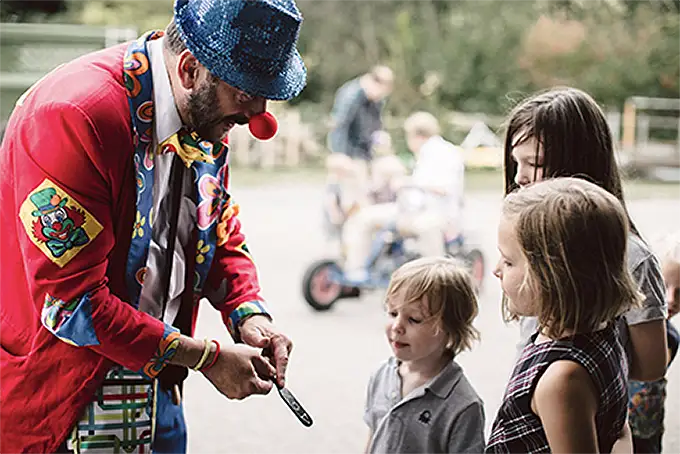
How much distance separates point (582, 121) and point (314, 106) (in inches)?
527

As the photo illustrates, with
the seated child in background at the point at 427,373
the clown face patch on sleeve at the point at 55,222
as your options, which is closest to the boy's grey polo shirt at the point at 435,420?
the seated child in background at the point at 427,373

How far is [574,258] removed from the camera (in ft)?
4.88

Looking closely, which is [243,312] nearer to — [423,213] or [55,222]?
[55,222]

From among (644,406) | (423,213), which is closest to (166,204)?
(644,406)

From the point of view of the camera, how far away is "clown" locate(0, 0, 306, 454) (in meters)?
1.46

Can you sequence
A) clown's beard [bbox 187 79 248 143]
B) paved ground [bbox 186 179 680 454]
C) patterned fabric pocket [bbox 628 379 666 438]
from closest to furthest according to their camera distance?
clown's beard [bbox 187 79 248 143], patterned fabric pocket [bbox 628 379 666 438], paved ground [bbox 186 179 680 454]

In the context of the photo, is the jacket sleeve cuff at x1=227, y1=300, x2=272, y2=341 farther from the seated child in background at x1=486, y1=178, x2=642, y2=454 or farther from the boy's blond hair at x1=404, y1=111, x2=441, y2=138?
the boy's blond hair at x1=404, y1=111, x2=441, y2=138

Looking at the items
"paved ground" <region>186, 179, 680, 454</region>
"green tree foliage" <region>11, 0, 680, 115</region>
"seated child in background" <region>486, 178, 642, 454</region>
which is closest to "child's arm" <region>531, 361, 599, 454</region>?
"seated child in background" <region>486, 178, 642, 454</region>

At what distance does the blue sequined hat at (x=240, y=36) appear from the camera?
1.52 metres

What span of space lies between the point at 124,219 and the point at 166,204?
0.11m

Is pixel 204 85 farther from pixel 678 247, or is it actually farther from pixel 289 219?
pixel 289 219

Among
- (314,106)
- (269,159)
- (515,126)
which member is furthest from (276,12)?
(314,106)

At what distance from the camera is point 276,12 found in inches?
60.7

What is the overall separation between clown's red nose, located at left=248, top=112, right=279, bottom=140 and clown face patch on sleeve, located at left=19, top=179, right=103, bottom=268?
34 centimetres
